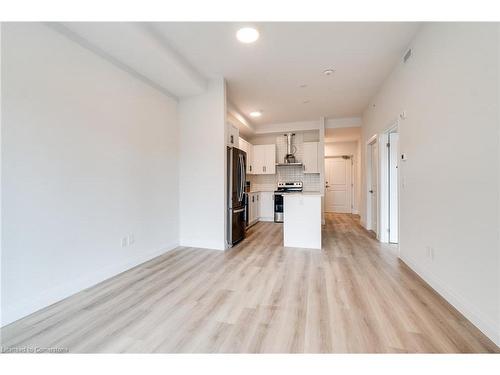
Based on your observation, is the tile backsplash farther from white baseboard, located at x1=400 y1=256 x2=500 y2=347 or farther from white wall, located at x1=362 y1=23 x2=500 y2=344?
white baseboard, located at x1=400 y1=256 x2=500 y2=347

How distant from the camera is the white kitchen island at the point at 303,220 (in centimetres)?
364

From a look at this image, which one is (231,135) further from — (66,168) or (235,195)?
(66,168)

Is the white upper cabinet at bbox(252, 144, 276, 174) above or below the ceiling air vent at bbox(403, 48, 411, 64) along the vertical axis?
below

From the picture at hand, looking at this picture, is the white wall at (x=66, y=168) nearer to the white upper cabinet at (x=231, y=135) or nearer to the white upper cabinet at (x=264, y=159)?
the white upper cabinet at (x=231, y=135)

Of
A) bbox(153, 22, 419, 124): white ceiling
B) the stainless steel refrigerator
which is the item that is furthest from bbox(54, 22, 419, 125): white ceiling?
the stainless steel refrigerator

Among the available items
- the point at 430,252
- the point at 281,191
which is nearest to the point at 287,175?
the point at 281,191

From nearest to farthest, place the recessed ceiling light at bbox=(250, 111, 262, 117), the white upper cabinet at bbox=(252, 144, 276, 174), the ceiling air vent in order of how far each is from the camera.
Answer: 1. the ceiling air vent
2. the recessed ceiling light at bbox=(250, 111, 262, 117)
3. the white upper cabinet at bbox=(252, 144, 276, 174)

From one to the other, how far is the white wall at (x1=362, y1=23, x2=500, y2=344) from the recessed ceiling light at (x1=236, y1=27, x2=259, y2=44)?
1.83m

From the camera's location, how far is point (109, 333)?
5.08 ft

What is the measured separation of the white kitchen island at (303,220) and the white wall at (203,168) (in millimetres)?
1161

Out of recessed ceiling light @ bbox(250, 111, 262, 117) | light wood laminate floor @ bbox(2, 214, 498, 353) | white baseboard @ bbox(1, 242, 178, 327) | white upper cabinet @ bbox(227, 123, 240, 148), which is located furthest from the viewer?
recessed ceiling light @ bbox(250, 111, 262, 117)

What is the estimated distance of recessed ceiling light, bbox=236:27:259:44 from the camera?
2.36 m

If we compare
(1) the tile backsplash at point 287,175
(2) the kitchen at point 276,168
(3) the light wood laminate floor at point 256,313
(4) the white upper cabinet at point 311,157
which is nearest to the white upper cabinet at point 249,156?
(2) the kitchen at point 276,168
